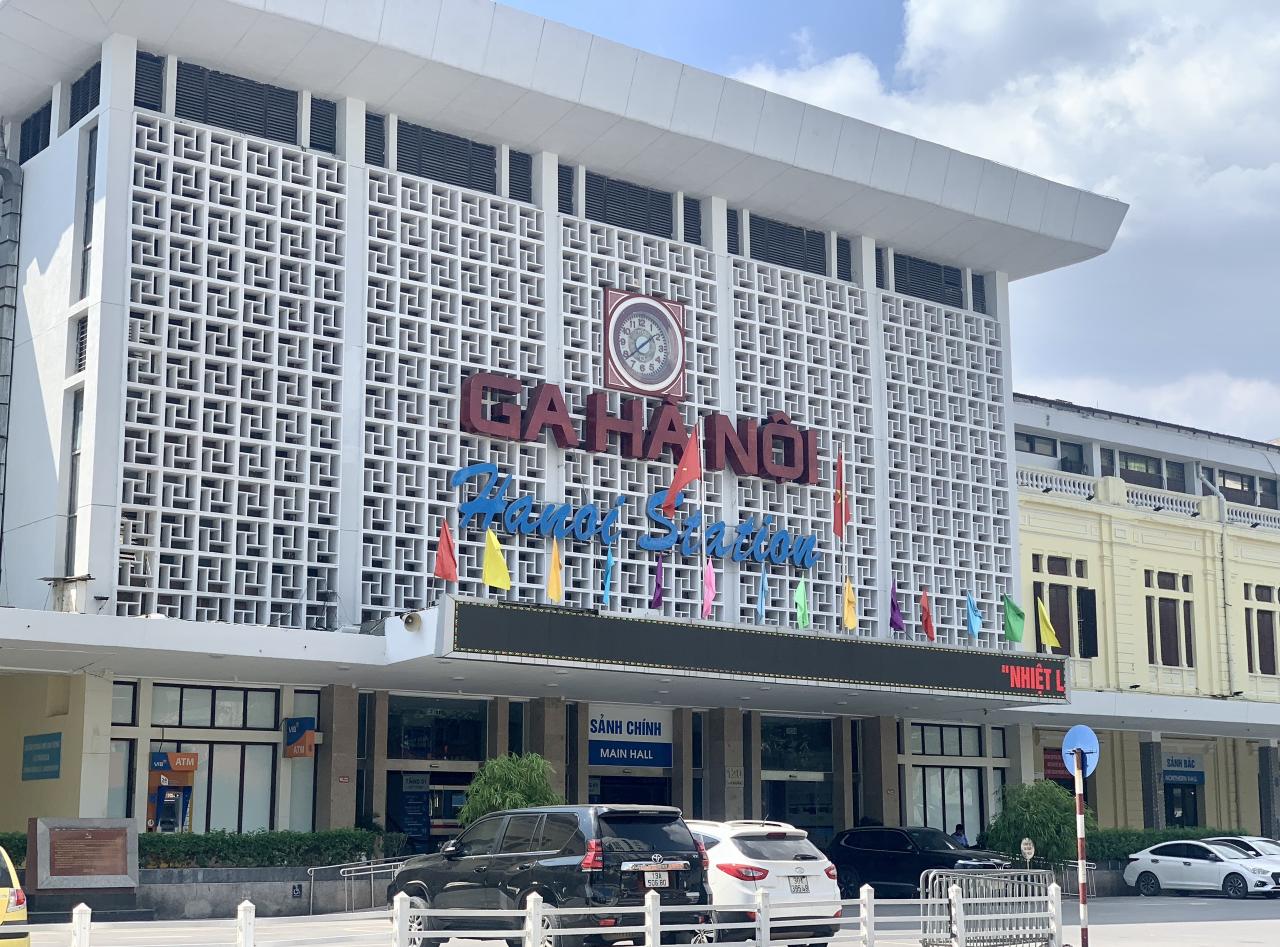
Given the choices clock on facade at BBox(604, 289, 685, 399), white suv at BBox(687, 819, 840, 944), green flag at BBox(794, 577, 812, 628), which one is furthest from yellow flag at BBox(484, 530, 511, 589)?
white suv at BBox(687, 819, 840, 944)

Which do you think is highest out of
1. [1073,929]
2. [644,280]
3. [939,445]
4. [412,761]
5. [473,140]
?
[473,140]

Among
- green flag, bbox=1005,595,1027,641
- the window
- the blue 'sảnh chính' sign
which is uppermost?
green flag, bbox=1005,595,1027,641

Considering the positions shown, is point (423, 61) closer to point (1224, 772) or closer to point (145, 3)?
point (145, 3)

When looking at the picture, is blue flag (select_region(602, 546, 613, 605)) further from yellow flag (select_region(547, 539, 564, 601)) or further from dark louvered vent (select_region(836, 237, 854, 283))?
dark louvered vent (select_region(836, 237, 854, 283))

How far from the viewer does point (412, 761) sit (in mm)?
35375

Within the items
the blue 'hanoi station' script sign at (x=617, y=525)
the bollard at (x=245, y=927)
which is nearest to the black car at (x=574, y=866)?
the bollard at (x=245, y=927)

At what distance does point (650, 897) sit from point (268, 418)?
693 inches

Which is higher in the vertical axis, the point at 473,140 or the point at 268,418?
the point at 473,140

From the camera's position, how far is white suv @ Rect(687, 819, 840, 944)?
2167 centimetres

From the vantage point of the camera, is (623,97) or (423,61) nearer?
(423,61)

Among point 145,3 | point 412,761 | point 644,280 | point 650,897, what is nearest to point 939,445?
point 644,280

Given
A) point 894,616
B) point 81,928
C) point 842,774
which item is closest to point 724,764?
point 842,774

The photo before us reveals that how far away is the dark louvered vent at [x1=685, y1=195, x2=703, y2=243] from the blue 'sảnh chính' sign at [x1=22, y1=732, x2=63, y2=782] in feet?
58.9

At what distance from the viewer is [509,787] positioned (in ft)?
104
